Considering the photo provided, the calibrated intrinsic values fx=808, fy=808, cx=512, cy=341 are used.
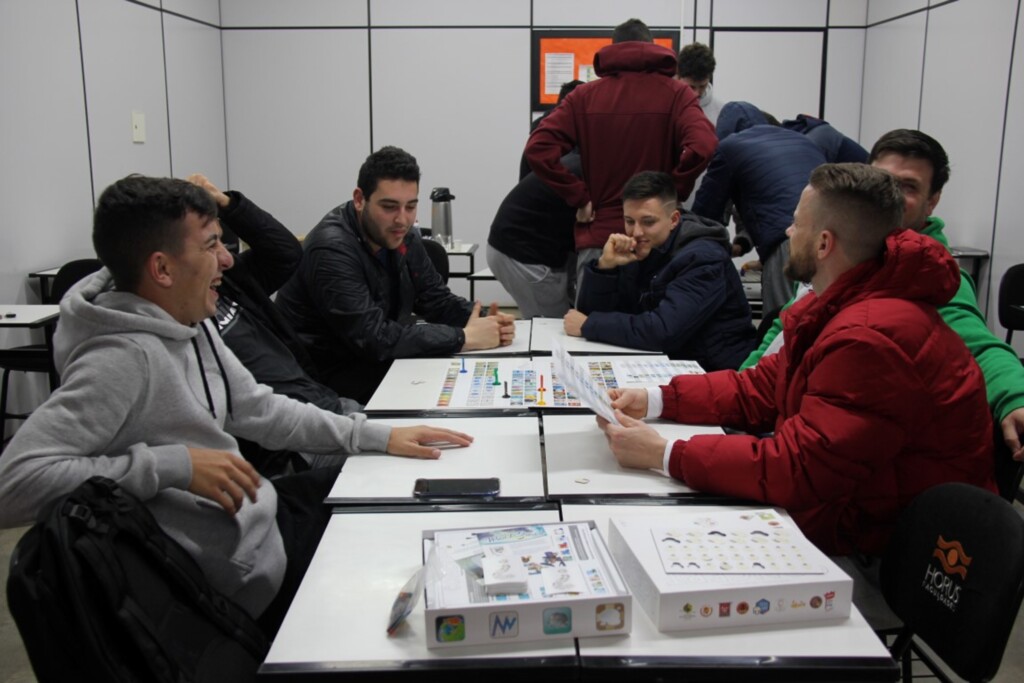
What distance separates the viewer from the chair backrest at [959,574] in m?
1.21

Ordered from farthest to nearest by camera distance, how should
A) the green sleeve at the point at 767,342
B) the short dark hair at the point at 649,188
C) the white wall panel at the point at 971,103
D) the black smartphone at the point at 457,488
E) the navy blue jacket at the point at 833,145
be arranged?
the white wall panel at the point at 971,103 < the navy blue jacket at the point at 833,145 < the short dark hair at the point at 649,188 < the green sleeve at the point at 767,342 < the black smartphone at the point at 457,488

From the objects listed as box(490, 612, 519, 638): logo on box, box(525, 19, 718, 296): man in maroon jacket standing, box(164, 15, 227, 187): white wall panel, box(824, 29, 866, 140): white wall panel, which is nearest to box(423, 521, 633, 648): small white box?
box(490, 612, 519, 638): logo on box

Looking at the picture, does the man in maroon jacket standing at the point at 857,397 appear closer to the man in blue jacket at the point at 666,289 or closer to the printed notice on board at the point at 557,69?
the man in blue jacket at the point at 666,289

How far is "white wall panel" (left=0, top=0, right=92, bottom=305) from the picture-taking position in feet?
12.0

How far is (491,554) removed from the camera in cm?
110

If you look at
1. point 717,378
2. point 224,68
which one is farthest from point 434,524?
point 224,68

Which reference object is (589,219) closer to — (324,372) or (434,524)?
(324,372)

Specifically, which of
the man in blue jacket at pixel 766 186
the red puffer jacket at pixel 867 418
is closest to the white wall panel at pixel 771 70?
the man in blue jacket at pixel 766 186

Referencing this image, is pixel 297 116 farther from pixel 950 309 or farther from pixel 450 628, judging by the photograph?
pixel 450 628

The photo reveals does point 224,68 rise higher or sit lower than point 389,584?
higher

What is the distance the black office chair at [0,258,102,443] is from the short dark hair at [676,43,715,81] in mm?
2783

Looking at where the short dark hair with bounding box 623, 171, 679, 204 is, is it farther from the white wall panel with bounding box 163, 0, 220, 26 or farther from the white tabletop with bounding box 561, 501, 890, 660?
the white wall panel with bounding box 163, 0, 220, 26

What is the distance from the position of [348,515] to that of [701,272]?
1.63 m

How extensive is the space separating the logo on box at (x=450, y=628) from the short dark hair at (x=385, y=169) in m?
1.89
